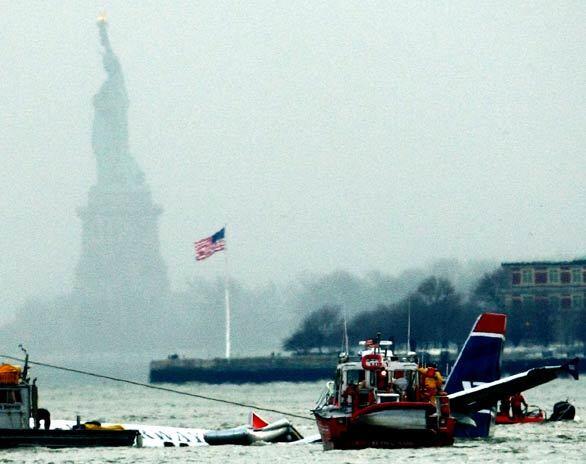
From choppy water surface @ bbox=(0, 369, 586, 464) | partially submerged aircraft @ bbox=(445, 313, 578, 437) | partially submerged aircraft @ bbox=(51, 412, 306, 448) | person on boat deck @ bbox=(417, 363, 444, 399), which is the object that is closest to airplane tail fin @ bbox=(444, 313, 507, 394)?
partially submerged aircraft @ bbox=(445, 313, 578, 437)

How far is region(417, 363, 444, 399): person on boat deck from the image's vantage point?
7306 centimetres

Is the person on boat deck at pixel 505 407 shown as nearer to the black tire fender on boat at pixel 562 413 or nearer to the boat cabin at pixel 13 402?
the black tire fender on boat at pixel 562 413

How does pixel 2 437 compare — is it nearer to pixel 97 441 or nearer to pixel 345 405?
pixel 97 441

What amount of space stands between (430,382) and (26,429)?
48.8ft

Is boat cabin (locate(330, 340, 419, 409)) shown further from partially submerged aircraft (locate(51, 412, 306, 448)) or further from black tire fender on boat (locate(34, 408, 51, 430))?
black tire fender on boat (locate(34, 408, 51, 430))

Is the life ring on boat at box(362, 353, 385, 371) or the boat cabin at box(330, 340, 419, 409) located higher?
the life ring on boat at box(362, 353, 385, 371)

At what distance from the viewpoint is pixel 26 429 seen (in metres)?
74.8

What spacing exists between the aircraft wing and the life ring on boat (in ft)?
19.3

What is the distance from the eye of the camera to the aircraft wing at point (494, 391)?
78.2 meters

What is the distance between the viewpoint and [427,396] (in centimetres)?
7269

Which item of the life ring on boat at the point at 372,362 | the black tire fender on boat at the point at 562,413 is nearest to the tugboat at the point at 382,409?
the life ring on boat at the point at 372,362

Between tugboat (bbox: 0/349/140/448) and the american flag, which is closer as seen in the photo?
tugboat (bbox: 0/349/140/448)

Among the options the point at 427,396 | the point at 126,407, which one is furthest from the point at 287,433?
the point at 126,407

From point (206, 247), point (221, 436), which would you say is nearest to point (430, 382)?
point (221, 436)
